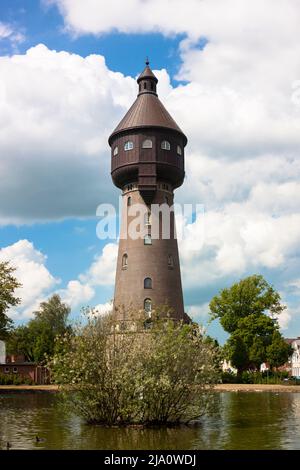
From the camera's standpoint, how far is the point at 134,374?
667 inches

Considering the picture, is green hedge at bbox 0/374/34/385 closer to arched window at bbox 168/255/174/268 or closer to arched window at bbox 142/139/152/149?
arched window at bbox 168/255/174/268

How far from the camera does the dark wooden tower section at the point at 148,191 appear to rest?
4409 centimetres

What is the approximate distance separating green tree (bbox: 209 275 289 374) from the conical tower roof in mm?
15766

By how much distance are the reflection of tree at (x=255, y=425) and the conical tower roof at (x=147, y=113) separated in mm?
23917

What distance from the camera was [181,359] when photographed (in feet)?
57.6

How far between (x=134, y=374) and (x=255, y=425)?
5166 millimetres

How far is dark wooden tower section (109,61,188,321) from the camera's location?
145ft

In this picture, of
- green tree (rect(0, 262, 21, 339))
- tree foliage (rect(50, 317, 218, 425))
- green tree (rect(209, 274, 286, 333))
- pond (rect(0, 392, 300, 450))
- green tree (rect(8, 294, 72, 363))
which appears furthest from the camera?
green tree (rect(8, 294, 72, 363))

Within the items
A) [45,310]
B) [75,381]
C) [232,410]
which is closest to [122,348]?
[75,381]

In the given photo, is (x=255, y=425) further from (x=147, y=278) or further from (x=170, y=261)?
(x=170, y=261)

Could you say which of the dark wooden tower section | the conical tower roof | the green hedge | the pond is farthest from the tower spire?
the pond

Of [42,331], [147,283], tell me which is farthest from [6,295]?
[42,331]
